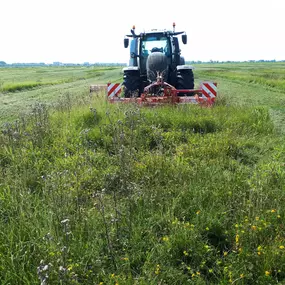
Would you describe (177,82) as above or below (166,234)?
above

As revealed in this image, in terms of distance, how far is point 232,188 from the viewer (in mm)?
2775

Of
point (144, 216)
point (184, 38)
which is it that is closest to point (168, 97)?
point (184, 38)

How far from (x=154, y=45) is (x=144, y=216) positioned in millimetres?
7211

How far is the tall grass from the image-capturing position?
6.05ft

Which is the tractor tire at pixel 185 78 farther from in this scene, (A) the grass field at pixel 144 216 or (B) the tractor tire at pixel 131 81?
(A) the grass field at pixel 144 216

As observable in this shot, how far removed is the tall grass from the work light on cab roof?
9.05 feet

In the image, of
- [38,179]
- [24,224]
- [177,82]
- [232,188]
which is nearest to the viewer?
[24,224]

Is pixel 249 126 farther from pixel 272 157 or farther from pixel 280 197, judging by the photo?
pixel 280 197

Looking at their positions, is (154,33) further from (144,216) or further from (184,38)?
(144,216)

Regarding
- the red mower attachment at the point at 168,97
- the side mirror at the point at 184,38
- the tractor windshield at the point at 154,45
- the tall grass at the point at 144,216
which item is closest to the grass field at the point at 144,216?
the tall grass at the point at 144,216

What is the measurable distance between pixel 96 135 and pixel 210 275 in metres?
3.08

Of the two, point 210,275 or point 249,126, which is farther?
point 249,126

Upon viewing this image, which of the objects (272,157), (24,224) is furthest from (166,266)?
(272,157)

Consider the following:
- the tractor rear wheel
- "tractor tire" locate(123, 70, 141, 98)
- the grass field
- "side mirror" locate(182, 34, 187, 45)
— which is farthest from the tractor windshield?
the grass field
